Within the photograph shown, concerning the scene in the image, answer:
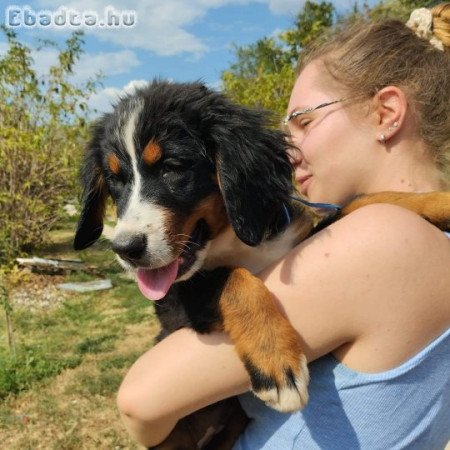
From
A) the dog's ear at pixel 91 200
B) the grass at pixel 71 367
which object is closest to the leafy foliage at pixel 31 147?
the grass at pixel 71 367

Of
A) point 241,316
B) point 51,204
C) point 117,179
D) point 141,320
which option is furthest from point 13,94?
point 241,316

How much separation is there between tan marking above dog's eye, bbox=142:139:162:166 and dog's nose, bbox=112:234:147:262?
340 millimetres

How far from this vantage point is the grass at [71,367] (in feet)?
15.0

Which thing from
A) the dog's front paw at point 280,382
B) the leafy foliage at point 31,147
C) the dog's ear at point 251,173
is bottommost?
the leafy foliage at point 31,147

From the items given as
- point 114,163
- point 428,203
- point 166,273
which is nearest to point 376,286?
point 428,203

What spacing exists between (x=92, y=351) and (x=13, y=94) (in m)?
5.02

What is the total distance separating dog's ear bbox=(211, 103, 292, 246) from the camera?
2062mm

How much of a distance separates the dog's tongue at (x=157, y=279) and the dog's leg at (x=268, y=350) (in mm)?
350

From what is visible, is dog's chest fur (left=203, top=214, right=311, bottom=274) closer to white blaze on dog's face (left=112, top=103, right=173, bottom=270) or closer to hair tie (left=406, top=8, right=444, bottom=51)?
white blaze on dog's face (left=112, top=103, right=173, bottom=270)

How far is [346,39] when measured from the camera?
2.45 m

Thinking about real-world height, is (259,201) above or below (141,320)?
above

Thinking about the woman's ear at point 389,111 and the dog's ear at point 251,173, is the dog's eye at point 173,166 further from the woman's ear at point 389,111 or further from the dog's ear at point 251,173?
the woman's ear at point 389,111

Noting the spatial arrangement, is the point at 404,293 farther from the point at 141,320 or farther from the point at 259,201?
the point at 141,320

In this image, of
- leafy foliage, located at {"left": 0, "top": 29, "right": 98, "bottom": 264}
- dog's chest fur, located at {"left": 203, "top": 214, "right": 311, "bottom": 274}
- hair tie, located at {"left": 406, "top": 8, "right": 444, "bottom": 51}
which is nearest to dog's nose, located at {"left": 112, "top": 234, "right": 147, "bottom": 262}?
dog's chest fur, located at {"left": 203, "top": 214, "right": 311, "bottom": 274}
